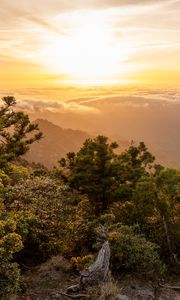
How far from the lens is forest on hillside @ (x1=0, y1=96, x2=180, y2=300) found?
84.5 ft

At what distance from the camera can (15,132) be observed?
1694 inches

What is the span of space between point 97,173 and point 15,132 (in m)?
12.0

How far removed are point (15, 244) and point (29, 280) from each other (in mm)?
6101

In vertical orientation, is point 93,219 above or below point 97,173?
below

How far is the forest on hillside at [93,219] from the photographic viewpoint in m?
25.8

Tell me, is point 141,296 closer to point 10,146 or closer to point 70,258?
point 70,258

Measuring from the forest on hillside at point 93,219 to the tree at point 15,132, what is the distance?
4.15 metres

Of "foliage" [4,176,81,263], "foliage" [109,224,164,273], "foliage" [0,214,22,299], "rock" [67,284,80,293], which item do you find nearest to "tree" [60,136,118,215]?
"foliage" [4,176,81,263]

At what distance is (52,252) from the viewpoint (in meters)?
28.2

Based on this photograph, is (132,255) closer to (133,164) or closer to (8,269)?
(8,269)

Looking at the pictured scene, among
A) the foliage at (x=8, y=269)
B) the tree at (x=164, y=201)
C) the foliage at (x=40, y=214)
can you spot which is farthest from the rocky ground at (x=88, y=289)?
the tree at (x=164, y=201)

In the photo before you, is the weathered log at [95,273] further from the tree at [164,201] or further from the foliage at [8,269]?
the tree at [164,201]

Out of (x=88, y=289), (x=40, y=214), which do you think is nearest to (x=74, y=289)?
(x=88, y=289)

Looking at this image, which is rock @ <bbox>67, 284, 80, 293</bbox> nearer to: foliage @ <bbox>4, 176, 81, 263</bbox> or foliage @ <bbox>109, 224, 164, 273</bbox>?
foliage @ <bbox>109, 224, 164, 273</bbox>
